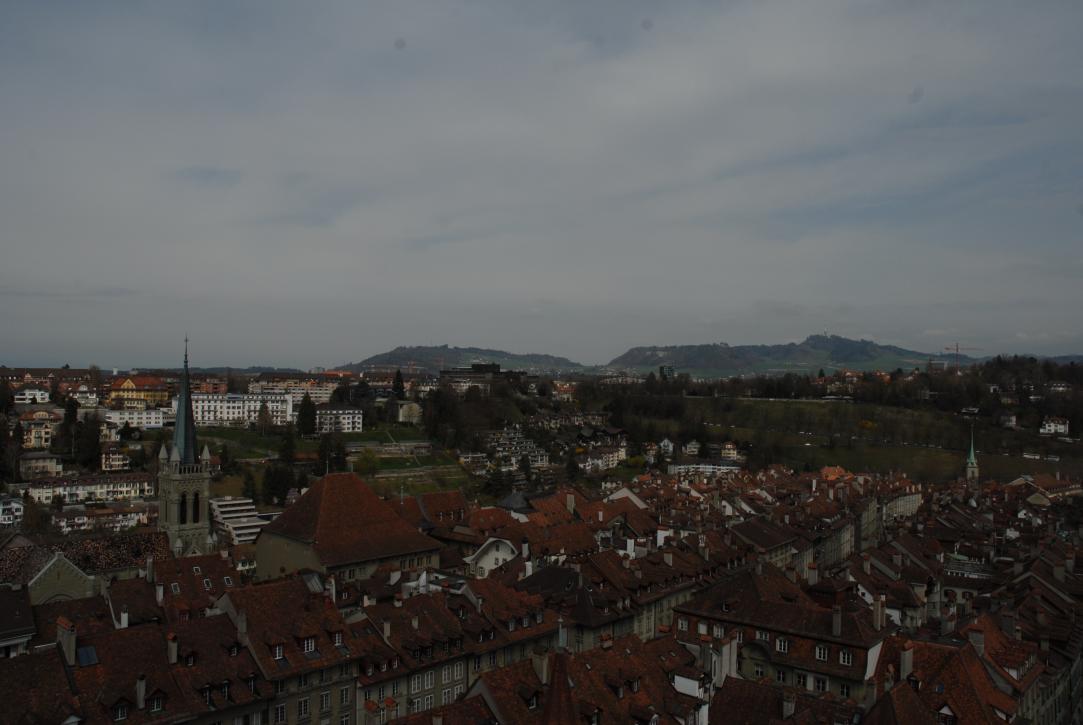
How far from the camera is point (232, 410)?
155375 millimetres

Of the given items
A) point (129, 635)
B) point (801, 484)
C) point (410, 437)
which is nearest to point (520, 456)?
point (410, 437)

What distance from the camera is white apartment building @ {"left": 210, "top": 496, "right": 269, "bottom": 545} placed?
87.9 meters

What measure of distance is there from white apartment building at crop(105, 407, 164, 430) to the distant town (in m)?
19.6

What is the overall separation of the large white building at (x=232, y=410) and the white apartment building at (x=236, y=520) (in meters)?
52.4

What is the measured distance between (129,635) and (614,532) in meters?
41.7

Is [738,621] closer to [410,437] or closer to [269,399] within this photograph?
[410,437]

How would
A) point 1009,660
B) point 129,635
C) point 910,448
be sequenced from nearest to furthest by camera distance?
1. point 129,635
2. point 1009,660
3. point 910,448

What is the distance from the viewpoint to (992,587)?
167 feet

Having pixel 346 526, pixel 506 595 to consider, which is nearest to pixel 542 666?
pixel 506 595

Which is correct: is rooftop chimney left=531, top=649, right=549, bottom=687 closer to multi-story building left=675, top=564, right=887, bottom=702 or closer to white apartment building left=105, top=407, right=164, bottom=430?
multi-story building left=675, top=564, right=887, bottom=702

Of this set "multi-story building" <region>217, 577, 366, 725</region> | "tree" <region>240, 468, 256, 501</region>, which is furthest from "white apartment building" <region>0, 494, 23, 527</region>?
"multi-story building" <region>217, 577, 366, 725</region>

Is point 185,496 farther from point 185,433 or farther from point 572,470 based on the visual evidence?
point 572,470

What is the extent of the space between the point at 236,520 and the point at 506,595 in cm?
5797

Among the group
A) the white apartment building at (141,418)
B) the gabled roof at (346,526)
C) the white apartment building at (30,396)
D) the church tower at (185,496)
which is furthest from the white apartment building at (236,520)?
the white apartment building at (30,396)
